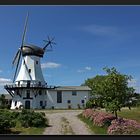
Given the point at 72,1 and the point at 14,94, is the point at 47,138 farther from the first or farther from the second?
the point at 14,94

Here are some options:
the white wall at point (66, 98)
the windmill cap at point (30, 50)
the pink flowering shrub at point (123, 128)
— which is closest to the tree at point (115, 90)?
the pink flowering shrub at point (123, 128)

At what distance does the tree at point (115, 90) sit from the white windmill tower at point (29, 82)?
3319 centimetres

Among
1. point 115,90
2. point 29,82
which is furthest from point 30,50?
point 115,90

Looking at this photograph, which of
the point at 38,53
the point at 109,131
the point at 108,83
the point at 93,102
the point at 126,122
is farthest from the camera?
the point at 38,53

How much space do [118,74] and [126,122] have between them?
10.5 ft

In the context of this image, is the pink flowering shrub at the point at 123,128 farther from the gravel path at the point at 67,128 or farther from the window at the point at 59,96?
the window at the point at 59,96

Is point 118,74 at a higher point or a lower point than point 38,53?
lower

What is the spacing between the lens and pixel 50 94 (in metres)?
51.9

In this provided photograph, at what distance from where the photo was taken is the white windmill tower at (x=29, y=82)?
5119 cm

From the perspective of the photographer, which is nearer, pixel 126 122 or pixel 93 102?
pixel 126 122

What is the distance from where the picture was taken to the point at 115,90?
18.1 meters

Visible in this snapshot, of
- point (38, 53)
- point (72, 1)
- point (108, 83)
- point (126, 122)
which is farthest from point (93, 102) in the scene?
point (38, 53)

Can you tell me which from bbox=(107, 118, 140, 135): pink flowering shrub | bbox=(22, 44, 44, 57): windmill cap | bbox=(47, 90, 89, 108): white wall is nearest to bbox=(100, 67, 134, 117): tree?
bbox=(107, 118, 140, 135): pink flowering shrub

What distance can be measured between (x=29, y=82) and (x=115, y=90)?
35600mm
